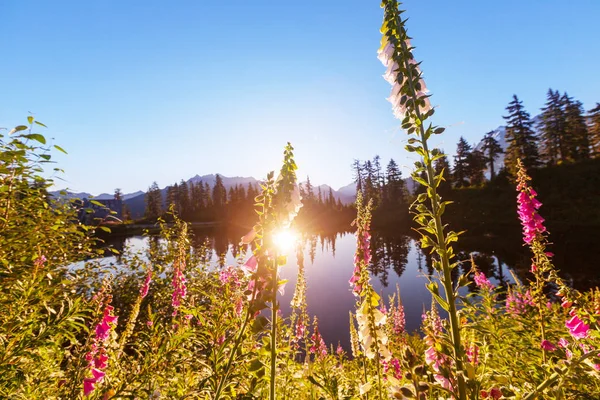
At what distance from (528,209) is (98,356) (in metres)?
6.19

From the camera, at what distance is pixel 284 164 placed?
1.91 m

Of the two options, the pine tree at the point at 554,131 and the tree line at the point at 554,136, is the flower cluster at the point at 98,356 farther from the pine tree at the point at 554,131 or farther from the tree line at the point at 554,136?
the pine tree at the point at 554,131

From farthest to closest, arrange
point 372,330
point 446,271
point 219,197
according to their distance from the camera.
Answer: point 219,197 < point 372,330 < point 446,271

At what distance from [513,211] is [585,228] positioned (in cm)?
916

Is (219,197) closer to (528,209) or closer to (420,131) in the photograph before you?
(528,209)

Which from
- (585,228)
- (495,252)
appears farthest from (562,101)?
(495,252)

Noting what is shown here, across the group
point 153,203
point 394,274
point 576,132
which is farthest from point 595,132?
point 153,203

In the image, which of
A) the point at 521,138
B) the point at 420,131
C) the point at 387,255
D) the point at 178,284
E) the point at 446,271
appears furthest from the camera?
the point at 521,138

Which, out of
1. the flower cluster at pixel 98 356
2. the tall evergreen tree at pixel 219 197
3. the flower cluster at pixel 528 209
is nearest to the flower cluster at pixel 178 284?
the flower cluster at pixel 98 356

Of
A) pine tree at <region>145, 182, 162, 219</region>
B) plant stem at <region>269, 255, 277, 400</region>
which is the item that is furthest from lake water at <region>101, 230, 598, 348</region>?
pine tree at <region>145, 182, 162, 219</region>

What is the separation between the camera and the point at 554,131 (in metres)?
56.3

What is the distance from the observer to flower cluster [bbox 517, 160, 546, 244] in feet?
13.6

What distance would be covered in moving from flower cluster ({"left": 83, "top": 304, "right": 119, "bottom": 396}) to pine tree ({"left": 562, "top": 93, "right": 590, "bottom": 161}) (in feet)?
246

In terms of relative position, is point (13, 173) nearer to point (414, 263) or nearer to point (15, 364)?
point (15, 364)
